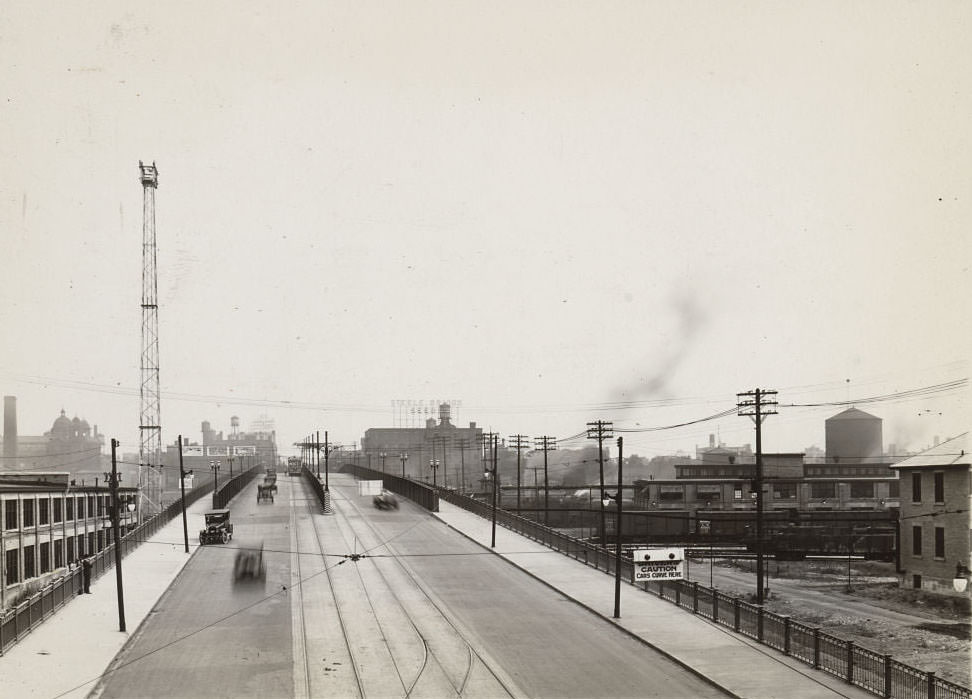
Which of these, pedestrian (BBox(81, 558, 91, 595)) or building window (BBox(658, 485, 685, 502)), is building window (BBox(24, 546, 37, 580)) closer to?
pedestrian (BBox(81, 558, 91, 595))

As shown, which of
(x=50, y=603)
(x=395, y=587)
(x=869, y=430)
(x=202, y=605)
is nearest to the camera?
(x=50, y=603)

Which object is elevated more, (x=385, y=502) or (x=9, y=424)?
(x=9, y=424)

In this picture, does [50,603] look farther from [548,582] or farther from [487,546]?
[487,546]

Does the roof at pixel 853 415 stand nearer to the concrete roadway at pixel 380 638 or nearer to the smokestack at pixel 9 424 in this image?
the concrete roadway at pixel 380 638

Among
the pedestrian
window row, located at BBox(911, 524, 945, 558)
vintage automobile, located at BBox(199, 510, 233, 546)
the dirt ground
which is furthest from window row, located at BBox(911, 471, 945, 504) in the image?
the pedestrian

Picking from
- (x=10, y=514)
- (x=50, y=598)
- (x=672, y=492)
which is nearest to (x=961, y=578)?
(x=50, y=598)

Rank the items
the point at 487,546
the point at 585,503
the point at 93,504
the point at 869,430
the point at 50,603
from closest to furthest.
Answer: the point at 50,603 < the point at 487,546 < the point at 93,504 < the point at 585,503 < the point at 869,430

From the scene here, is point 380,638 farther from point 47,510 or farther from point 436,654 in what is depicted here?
point 47,510

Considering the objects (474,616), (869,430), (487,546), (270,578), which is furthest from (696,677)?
(869,430)
